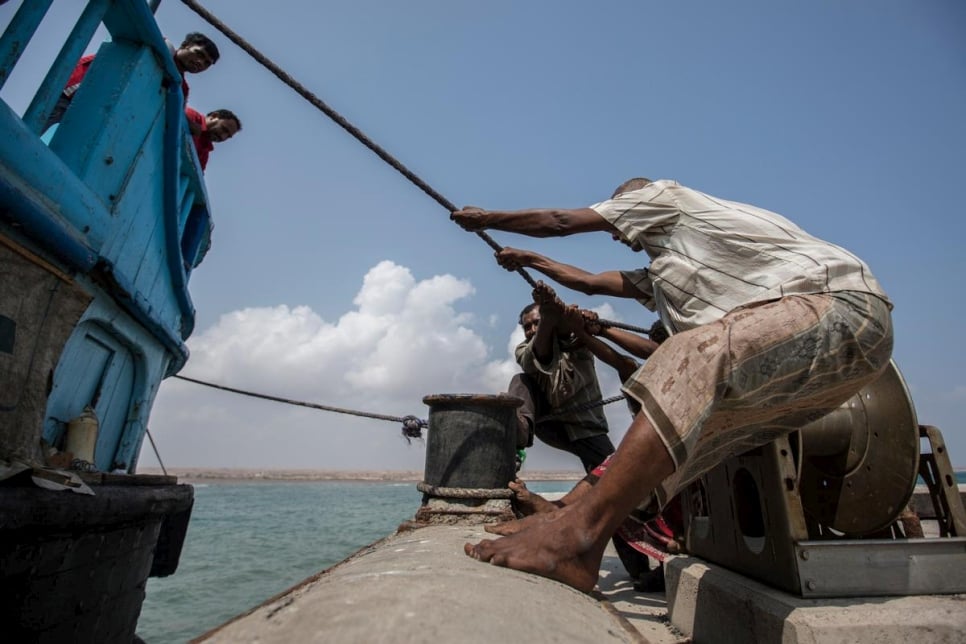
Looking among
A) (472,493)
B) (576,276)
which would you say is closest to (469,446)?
(472,493)

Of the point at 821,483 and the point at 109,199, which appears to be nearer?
the point at 821,483

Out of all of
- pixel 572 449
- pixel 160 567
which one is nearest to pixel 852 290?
A: pixel 572 449

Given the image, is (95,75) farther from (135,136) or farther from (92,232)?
(92,232)

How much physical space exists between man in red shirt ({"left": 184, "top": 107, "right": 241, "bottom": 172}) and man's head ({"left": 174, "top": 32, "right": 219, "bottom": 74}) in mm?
703

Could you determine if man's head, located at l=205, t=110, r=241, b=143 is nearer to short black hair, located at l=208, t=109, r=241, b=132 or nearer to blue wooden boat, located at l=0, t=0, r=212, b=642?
short black hair, located at l=208, t=109, r=241, b=132

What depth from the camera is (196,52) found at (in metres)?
4.48

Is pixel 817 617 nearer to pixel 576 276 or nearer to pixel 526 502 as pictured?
pixel 526 502

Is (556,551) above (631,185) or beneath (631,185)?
beneath

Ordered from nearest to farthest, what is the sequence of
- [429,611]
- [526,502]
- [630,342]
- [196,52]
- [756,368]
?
[429,611], [756,368], [526,502], [630,342], [196,52]

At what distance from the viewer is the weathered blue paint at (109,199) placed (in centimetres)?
250

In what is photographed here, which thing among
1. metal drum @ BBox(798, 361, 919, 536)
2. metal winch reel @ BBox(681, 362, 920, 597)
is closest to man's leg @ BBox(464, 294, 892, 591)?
metal winch reel @ BBox(681, 362, 920, 597)

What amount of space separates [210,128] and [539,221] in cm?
413

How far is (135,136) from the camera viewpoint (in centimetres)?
334

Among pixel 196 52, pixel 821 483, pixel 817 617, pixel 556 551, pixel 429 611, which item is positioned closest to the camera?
pixel 429 611
